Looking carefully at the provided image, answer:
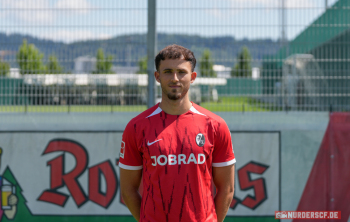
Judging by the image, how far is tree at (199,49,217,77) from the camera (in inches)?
192

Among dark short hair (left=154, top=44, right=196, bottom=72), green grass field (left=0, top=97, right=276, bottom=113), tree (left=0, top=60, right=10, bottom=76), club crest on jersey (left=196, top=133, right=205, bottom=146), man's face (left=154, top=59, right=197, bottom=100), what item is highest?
tree (left=0, top=60, right=10, bottom=76)

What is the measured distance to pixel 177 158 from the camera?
7.66 ft

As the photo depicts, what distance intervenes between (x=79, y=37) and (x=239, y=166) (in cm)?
284

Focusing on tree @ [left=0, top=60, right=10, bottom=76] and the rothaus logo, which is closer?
the rothaus logo

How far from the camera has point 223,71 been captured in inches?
191

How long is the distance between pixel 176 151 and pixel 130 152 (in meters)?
0.34

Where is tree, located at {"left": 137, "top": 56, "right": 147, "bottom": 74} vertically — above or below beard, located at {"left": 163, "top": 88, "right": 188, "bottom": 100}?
above

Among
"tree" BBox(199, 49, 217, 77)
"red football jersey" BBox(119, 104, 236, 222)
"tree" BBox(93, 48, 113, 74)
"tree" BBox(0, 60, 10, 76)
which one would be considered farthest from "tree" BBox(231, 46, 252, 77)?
"tree" BBox(0, 60, 10, 76)

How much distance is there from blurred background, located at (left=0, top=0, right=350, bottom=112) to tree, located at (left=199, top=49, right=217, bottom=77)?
14mm

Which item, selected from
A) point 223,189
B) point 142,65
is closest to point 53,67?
point 142,65

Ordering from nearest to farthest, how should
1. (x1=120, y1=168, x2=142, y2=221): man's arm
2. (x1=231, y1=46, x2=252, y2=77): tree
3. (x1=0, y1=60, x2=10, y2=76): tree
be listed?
(x1=120, y1=168, x2=142, y2=221): man's arm
(x1=231, y1=46, x2=252, y2=77): tree
(x1=0, y1=60, x2=10, y2=76): tree

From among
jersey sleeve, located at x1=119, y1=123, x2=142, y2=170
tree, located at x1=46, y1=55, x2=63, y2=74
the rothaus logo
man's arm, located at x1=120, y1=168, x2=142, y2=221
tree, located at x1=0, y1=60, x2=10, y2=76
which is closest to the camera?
the rothaus logo

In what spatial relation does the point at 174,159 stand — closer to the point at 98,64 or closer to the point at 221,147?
the point at 221,147

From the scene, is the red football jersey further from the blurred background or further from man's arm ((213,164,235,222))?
the blurred background
